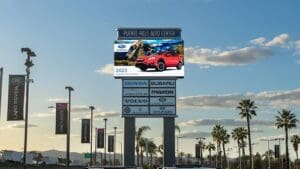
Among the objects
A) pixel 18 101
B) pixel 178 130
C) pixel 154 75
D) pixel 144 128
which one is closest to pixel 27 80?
pixel 18 101

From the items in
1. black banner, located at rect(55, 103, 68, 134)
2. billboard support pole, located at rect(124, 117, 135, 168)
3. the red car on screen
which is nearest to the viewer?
black banner, located at rect(55, 103, 68, 134)

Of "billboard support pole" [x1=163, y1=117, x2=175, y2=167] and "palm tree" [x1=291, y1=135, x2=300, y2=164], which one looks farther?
"palm tree" [x1=291, y1=135, x2=300, y2=164]

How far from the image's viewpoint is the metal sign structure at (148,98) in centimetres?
8044

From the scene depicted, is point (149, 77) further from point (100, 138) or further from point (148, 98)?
point (100, 138)

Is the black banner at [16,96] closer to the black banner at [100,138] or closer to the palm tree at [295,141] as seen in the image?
the black banner at [100,138]

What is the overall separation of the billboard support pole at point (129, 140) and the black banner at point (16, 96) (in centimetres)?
3915

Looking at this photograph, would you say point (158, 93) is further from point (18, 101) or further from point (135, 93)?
point (18, 101)

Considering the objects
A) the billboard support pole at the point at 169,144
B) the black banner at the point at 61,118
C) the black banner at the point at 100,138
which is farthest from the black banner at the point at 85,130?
the black banner at the point at 61,118

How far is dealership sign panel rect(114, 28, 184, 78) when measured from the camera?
79.4 meters

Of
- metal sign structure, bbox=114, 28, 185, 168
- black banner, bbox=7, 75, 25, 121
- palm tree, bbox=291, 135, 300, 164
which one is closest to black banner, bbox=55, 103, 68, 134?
black banner, bbox=7, 75, 25, 121

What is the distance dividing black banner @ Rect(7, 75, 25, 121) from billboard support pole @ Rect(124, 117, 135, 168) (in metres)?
39.1

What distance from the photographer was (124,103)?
80562mm

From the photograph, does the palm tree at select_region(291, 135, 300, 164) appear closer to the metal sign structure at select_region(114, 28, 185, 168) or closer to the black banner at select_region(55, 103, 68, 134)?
the metal sign structure at select_region(114, 28, 185, 168)

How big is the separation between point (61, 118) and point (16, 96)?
14.5 meters
